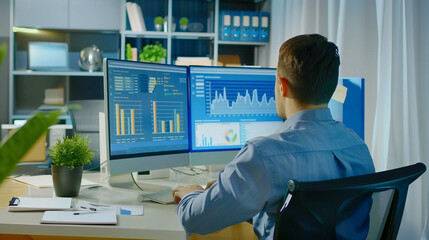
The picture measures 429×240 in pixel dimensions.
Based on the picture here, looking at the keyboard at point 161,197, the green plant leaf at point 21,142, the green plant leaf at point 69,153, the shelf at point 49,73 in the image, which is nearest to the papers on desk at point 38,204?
the green plant leaf at point 69,153

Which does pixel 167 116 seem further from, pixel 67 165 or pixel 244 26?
pixel 244 26

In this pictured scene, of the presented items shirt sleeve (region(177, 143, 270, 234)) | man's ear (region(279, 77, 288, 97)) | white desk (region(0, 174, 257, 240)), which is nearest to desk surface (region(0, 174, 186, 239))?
white desk (region(0, 174, 257, 240))

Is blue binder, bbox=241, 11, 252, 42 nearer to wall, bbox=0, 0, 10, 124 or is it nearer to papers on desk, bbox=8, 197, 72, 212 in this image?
wall, bbox=0, 0, 10, 124

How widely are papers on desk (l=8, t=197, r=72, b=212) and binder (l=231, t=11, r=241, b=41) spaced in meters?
3.29

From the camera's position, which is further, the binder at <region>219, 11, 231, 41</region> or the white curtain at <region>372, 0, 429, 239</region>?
the binder at <region>219, 11, 231, 41</region>

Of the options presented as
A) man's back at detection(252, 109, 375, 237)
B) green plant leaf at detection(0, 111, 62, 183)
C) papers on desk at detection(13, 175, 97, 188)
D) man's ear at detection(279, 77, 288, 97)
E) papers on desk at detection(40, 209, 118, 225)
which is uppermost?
man's ear at detection(279, 77, 288, 97)

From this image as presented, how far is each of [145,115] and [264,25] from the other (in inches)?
122

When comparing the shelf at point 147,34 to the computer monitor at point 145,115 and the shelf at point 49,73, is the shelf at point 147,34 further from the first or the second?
the computer monitor at point 145,115

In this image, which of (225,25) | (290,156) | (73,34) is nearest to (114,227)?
(290,156)

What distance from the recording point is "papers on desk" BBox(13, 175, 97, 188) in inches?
67.4

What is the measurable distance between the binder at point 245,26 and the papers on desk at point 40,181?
294 centimetres

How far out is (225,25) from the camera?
441 cm

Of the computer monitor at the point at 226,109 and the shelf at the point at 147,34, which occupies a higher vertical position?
the shelf at the point at 147,34

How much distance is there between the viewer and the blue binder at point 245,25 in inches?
175
